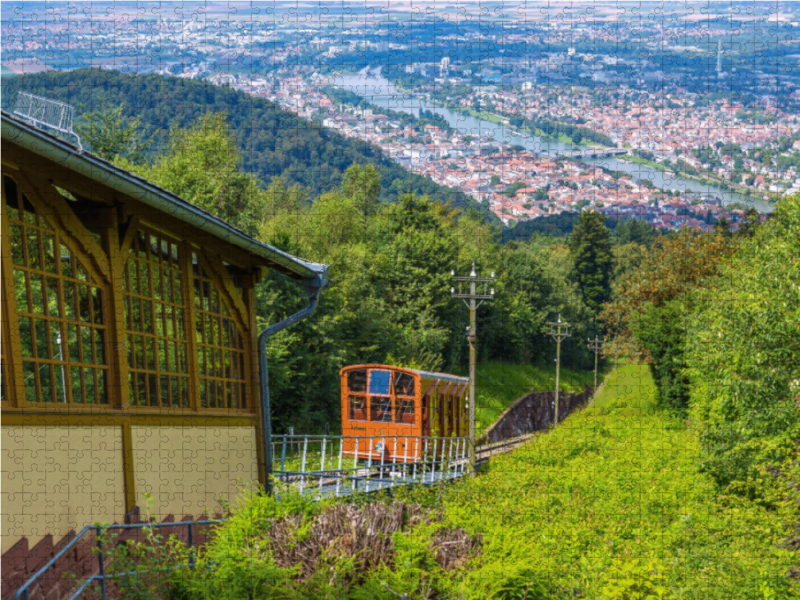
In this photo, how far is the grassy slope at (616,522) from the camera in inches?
250

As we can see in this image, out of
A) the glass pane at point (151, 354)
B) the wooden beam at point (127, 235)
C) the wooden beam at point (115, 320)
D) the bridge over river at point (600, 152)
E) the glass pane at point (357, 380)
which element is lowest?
the glass pane at point (357, 380)

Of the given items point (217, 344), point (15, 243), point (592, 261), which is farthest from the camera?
point (592, 261)

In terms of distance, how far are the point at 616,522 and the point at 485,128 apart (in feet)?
19.4

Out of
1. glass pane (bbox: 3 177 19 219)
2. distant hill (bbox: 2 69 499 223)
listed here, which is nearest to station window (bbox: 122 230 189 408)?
glass pane (bbox: 3 177 19 219)

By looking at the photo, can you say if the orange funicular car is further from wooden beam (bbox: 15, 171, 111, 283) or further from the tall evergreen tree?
the tall evergreen tree

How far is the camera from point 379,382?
15531 mm

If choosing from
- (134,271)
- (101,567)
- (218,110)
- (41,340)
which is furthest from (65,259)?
(218,110)

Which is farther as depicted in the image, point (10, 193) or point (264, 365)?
point (264, 365)

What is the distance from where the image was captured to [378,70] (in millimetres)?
9984

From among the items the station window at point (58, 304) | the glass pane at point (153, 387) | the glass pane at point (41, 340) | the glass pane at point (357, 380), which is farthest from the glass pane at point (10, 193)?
the glass pane at point (357, 380)

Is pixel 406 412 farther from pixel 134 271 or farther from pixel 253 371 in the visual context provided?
pixel 253 371

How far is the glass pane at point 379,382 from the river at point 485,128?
5.62 m

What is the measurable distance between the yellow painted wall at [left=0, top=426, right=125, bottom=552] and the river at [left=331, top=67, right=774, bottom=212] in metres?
4.26

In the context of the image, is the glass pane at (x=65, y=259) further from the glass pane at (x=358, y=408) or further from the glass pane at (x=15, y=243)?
the glass pane at (x=358, y=408)
